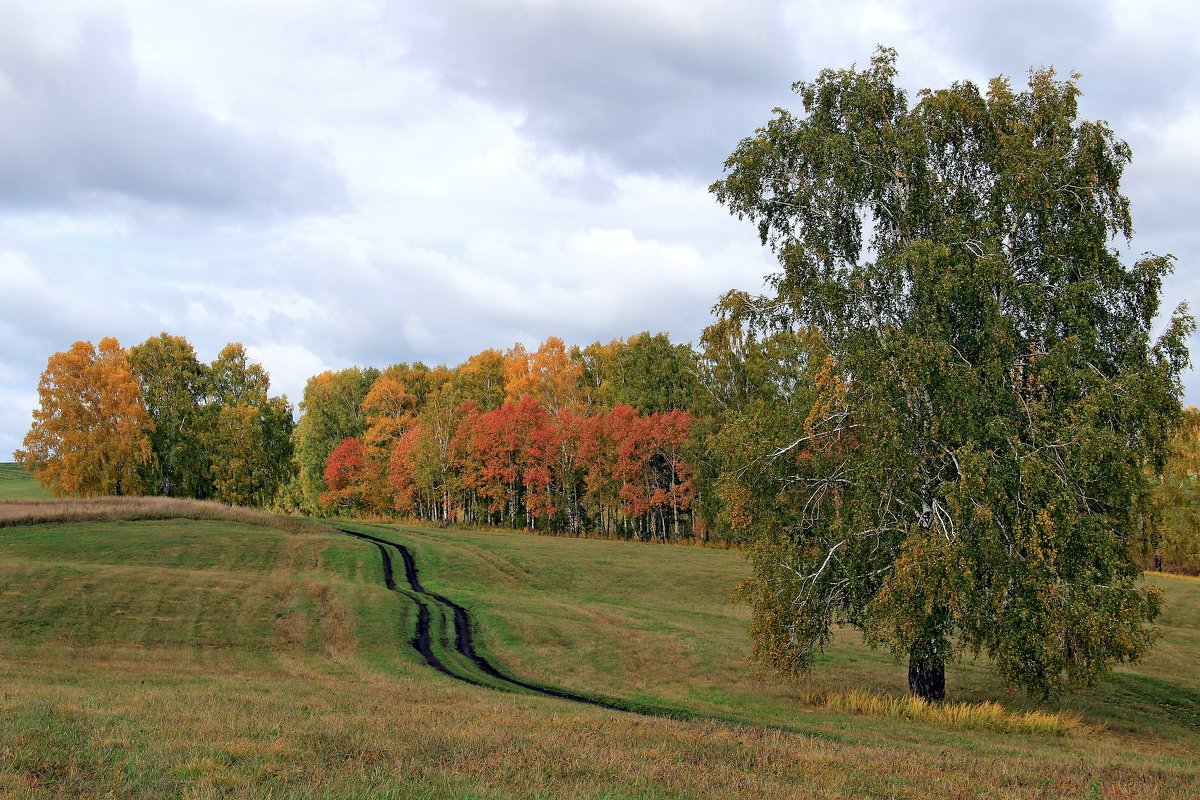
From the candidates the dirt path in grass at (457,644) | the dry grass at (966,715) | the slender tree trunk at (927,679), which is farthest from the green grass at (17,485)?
the slender tree trunk at (927,679)

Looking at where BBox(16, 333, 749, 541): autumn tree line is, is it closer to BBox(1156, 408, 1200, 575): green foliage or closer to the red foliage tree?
the red foliage tree

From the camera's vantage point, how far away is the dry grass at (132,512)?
182 feet

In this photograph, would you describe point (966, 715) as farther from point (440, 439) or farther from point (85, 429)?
point (85, 429)

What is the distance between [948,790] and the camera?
40.0 feet

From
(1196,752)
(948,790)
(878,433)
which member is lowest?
(1196,752)

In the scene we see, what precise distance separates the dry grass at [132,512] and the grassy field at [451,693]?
6.25 feet

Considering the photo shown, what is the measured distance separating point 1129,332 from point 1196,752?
467 inches

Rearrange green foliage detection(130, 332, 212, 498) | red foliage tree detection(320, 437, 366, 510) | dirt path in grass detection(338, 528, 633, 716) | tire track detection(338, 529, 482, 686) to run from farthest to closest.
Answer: red foliage tree detection(320, 437, 366, 510) < green foliage detection(130, 332, 212, 498) < tire track detection(338, 529, 482, 686) < dirt path in grass detection(338, 528, 633, 716)

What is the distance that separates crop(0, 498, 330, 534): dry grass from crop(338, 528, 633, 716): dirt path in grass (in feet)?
54.9

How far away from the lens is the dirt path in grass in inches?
988

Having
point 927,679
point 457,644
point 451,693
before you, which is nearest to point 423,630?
point 457,644

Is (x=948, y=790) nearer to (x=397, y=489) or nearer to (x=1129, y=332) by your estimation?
(x=1129, y=332)

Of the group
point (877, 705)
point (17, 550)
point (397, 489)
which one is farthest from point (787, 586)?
point (397, 489)

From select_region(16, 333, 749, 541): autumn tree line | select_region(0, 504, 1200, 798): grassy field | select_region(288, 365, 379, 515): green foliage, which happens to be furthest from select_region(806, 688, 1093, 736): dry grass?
select_region(288, 365, 379, 515): green foliage
